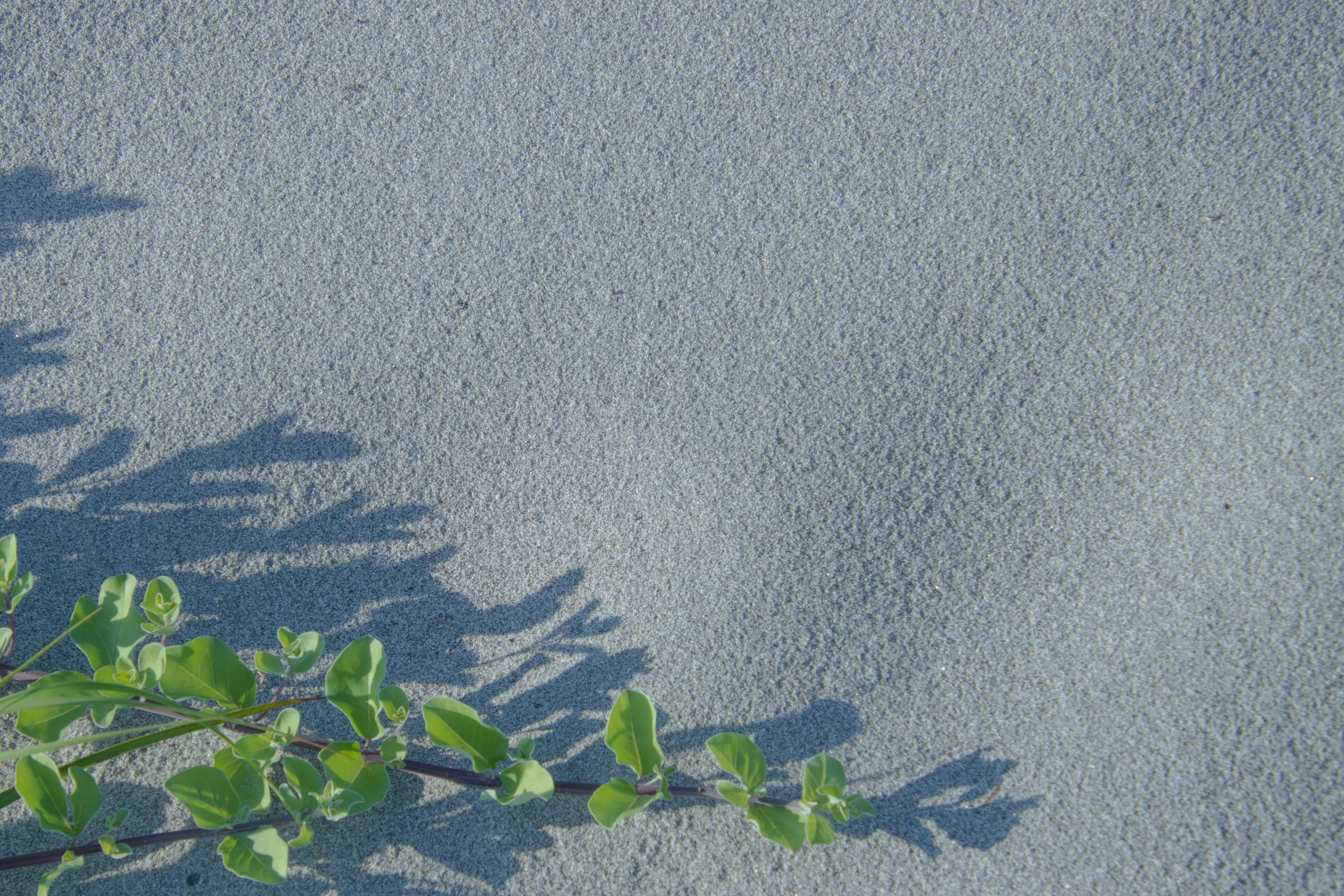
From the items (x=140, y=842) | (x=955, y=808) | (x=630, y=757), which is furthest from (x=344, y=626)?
(x=955, y=808)

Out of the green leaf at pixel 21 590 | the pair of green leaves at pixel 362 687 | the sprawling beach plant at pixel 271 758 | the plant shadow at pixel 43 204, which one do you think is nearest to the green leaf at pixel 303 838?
the sprawling beach plant at pixel 271 758

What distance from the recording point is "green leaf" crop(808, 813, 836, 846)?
90 centimetres

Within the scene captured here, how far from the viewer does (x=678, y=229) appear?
46.9 inches

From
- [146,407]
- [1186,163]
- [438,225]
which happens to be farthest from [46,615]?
[1186,163]

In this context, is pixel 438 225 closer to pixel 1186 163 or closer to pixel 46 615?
pixel 46 615

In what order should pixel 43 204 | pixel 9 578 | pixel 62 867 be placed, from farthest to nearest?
1. pixel 43 204
2. pixel 9 578
3. pixel 62 867

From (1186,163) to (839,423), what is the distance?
63 centimetres

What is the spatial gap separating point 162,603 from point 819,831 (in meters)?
0.80

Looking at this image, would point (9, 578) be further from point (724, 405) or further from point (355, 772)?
point (724, 405)

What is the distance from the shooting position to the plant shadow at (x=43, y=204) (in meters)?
1.23

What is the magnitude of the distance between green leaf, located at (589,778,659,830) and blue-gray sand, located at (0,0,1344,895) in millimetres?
73

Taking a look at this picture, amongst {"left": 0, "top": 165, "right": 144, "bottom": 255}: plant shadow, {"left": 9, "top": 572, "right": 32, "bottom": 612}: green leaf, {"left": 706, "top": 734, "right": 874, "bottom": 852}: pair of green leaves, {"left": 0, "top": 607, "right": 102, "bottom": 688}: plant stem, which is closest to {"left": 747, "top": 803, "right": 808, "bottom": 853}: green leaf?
{"left": 706, "top": 734, "right": 874, "bottom": 852}: pair of green leaves

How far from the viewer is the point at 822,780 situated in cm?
92

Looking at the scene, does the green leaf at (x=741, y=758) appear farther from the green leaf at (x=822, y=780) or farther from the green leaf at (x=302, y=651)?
the green leaf at (x=302, y=651)
